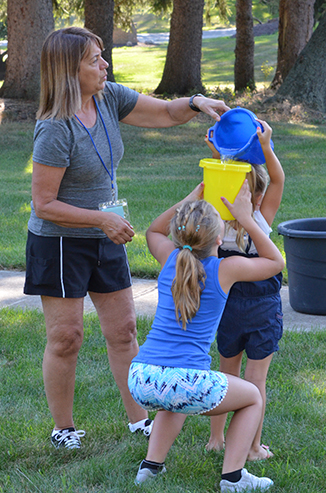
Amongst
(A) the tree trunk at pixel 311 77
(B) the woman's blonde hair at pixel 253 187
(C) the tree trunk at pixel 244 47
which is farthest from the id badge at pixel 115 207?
(C) the tree trunk at pixel 244 47

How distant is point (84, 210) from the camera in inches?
106

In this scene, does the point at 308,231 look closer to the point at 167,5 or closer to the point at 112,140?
the point at 112,140

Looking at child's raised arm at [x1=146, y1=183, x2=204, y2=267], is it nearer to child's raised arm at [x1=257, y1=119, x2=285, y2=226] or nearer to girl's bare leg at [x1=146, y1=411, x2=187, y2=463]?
child's raised arm at [x1=257, y1=119, x2=285, y2=226]

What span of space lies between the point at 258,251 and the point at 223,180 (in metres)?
0.33

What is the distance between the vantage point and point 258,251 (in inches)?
99.2

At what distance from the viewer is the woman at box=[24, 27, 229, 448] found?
2668 millimetres

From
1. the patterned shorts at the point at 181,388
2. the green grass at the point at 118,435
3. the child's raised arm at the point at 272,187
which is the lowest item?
the green grass at the point at 118,435

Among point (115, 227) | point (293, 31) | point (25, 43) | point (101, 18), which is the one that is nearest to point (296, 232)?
point (115, 227)

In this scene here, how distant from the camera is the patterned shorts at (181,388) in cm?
231

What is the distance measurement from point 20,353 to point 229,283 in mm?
2184

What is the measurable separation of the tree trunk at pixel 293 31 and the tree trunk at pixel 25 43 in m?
7.21

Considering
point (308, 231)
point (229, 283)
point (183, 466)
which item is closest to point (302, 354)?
point (308, 231)

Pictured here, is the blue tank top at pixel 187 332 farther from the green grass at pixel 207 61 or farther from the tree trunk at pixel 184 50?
the green grass at pixel 207 61

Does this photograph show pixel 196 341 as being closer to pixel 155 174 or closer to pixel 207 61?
pixel 155 174
